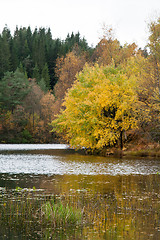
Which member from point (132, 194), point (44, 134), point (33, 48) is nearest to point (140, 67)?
point (132, 194)

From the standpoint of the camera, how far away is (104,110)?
48.0 metres

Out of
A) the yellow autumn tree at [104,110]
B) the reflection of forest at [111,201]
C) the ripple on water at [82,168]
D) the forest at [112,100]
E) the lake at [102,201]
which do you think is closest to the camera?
the lake at [102,201]

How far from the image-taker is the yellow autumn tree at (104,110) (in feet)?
149

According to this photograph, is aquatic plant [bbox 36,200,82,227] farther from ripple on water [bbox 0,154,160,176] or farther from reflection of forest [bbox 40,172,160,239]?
ripple on water [bbox 0,154,160,176]

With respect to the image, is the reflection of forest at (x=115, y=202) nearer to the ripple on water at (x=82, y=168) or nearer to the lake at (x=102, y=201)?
the lake at (x=102, y=201)

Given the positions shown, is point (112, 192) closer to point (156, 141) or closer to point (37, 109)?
point (156, 141)

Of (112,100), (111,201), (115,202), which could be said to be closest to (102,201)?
(111,201)

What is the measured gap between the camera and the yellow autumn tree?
149 feet

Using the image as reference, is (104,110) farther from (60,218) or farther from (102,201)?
(60,218)

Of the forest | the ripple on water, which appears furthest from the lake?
the forest

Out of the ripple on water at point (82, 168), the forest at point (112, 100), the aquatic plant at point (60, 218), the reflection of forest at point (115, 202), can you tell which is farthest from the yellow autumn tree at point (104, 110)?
the aquatic plant at point (60, 218)

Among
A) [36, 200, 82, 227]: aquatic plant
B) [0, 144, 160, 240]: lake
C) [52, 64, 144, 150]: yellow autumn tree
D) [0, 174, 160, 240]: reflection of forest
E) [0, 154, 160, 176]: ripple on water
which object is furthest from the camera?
[52, 64, 144, 150]: yellow autumn tree

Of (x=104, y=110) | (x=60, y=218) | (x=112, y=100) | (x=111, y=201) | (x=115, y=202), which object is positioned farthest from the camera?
(x=104, y=110)

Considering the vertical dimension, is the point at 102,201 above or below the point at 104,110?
below
